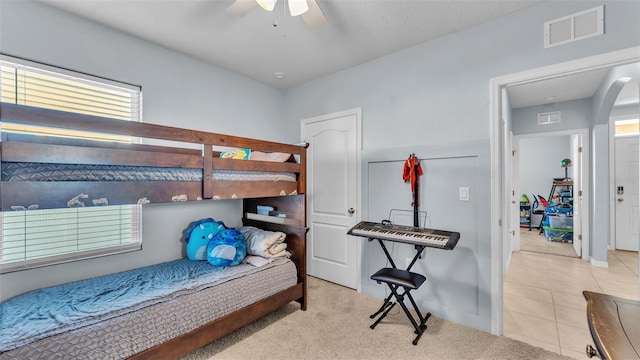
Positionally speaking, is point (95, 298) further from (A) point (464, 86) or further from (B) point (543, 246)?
(B) point (543, 246)

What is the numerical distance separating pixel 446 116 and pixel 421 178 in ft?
2.03

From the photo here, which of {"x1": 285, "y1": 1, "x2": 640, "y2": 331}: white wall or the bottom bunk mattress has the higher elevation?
{"x1": 285, "y1": 1, "x2": 640, "y2": 331}: white wall

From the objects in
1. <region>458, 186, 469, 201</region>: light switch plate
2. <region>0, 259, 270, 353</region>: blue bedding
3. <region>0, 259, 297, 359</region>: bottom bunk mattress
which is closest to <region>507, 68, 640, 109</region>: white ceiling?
<region>458, 186, 469, 201</region>: light switch plate

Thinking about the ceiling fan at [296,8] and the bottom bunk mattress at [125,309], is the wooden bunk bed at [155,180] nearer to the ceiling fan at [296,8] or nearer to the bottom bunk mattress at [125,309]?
the bottom bunk mattress at [125,309]

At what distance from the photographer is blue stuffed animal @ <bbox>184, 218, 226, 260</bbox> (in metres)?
2.62

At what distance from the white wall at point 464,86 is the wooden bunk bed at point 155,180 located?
92 cm

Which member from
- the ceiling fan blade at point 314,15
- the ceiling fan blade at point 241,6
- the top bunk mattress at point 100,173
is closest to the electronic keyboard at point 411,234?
the top bunk mattress at point 100,173

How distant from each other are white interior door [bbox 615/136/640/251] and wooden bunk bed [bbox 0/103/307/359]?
18.6ft

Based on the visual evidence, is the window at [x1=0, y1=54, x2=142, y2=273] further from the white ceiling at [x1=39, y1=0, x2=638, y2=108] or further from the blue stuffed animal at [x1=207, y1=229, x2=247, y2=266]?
the blue stuffed animal at [x1=207, y1=229, x2=247, y2=266]

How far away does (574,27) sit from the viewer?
6.24ft

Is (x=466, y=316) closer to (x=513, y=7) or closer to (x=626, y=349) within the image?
(x=626, y=349)

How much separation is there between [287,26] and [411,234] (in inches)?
81.8

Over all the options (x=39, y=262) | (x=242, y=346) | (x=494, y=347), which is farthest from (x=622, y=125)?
(x=39, y=262)

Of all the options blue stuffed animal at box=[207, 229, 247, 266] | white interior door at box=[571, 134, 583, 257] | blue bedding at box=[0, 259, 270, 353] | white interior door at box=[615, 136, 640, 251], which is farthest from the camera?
white interior door at box=[615, 136, 640, 251]
